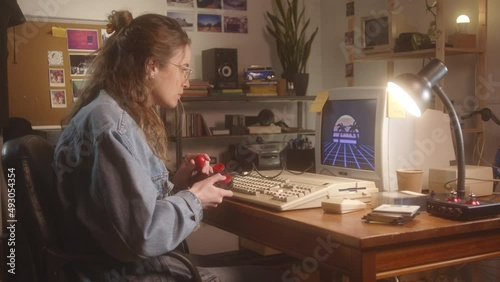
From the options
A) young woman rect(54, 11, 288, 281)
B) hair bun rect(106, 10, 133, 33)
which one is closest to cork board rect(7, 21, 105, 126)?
hair bun rect(106, 10, 133, 33)

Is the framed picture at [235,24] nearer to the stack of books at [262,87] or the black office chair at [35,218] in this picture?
the stack of books at [262,87]

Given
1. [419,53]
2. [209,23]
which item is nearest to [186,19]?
[209,23]

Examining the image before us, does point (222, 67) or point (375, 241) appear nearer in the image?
point (375, 241)

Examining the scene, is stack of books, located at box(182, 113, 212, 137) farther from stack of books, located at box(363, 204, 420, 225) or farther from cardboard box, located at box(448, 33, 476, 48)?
stack of books, located at box(363, 204, 420, 225)

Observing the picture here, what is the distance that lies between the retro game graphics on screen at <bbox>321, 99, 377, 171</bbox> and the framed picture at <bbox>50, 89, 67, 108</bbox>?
216 centimetres

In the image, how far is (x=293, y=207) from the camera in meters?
1.66

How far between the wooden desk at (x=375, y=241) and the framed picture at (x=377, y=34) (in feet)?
6.45

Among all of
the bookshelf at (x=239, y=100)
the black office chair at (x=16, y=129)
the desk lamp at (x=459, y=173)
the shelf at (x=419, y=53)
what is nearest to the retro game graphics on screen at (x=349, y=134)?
the desk lamp at (x=459, y=173)

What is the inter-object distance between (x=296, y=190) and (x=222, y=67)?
92.8 inches

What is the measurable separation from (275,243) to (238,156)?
2.49 metres

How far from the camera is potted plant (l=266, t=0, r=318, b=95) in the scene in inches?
165

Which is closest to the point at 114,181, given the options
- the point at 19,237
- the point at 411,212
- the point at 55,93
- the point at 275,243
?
the point at 19,237

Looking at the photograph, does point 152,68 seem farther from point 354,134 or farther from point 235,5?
point 235,5

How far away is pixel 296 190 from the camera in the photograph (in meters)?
1.77
